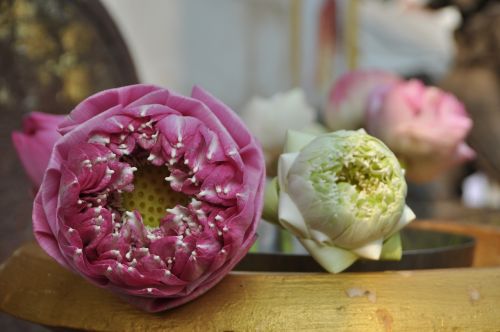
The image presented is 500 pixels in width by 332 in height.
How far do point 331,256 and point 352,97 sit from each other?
0.63ft

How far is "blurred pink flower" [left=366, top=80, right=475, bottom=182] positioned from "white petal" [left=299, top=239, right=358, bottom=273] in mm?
165

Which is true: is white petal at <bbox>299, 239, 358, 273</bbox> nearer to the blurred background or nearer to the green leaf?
the green leaf

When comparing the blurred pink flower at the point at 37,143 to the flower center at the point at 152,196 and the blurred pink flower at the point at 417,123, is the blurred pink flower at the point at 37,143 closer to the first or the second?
the flower center at the point at 152,196

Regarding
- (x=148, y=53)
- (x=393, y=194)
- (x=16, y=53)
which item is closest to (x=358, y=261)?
(x=393, y=194)

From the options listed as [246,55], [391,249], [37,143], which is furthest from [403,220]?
[246,55]

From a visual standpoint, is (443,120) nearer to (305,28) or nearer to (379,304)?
(379,304)

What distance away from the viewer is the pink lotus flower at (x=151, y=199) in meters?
0.20

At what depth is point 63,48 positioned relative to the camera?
514mm

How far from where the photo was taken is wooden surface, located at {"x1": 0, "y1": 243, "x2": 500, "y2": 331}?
0.68 ft

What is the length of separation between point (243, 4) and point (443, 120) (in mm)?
1257

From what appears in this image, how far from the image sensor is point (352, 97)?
0.41 m

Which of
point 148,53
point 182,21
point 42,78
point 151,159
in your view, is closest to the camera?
point 151,159

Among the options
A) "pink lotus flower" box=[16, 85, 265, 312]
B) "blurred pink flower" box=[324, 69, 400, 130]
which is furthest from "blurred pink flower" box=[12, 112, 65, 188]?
"blurred pink flower" box=[324, 69, 400, 130]

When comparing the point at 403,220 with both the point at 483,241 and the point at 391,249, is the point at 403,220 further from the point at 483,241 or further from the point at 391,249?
the point at 483,241
